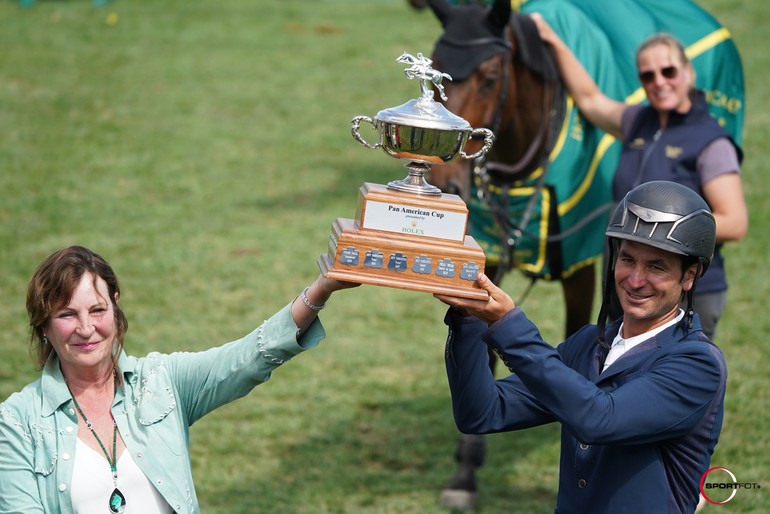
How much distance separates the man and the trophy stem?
31cm

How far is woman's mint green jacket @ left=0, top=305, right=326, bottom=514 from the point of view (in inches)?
119

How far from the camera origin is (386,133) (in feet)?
10.3

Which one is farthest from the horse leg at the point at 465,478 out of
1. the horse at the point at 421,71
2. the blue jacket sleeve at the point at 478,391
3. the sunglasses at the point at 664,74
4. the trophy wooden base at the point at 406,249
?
the trophy wooden base at the point at 406,249

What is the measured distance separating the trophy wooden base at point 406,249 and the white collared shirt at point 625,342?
414 millimetres

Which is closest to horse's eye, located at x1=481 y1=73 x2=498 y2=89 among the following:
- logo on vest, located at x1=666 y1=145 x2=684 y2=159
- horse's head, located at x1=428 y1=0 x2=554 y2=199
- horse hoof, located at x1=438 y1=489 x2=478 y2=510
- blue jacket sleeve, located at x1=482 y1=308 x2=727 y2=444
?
horse's head, located at x1=428 y1=0 x2=554 y2=199

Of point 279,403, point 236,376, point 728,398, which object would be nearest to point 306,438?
point 279,403

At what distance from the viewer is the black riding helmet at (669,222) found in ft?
9.36

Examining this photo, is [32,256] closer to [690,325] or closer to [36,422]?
[36,422]

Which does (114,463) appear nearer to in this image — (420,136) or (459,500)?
(420,136)

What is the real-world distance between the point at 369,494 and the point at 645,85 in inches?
96.7

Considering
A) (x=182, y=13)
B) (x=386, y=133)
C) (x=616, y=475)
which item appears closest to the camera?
(x=616, y=475)

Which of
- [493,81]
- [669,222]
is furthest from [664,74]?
[669,222]

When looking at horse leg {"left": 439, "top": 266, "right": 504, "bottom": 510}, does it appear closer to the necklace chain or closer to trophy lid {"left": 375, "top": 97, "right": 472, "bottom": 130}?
trophy lid {"left": 375, "top": 97, "right": 472, "bottom": 130}

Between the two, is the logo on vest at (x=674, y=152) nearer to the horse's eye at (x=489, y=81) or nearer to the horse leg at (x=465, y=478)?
the horse's eye at (x=489, y=81)
